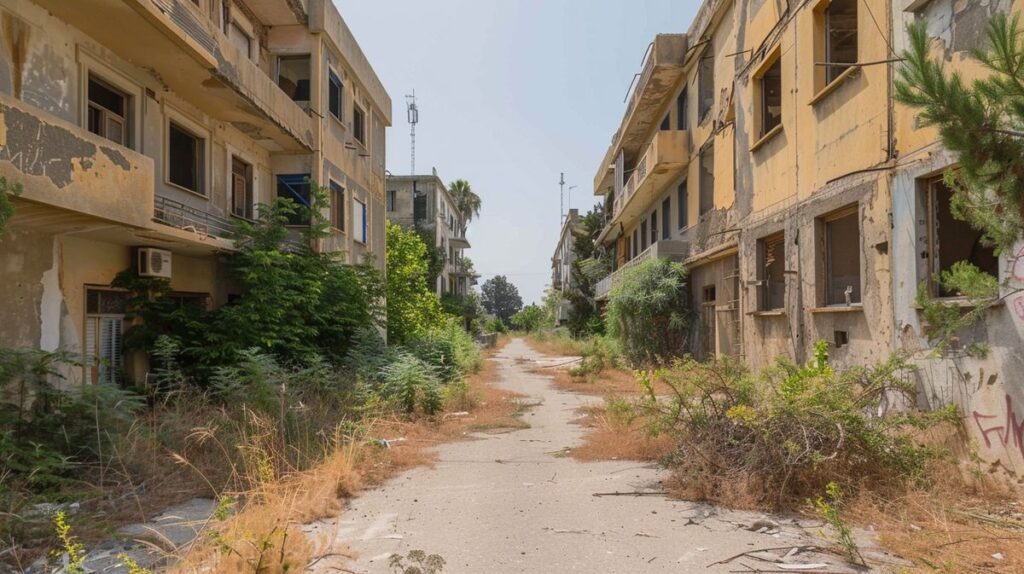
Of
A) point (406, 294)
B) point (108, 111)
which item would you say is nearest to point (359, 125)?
point (406, 294)

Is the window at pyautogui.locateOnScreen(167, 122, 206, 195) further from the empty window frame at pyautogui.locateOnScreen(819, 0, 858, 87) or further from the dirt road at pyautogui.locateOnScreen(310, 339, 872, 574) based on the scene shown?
the empty window frame at pyautogui.locateOnScreen(819, 0, 858, 87)

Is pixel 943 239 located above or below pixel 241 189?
below

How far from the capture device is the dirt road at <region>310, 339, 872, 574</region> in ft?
13.4

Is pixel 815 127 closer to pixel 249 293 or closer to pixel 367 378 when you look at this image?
pixel 367 378

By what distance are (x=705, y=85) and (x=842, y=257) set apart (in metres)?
8.14

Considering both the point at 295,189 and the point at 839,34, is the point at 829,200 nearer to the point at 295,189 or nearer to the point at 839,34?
the point at 839,34

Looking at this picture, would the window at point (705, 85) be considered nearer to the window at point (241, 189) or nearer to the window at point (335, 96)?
the window at point (335, 96)

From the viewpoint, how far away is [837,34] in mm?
8664

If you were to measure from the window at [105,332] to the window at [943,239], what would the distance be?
10.3 metres

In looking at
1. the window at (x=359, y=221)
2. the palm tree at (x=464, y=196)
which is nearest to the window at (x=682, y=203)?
the window at (x=359, y=221)

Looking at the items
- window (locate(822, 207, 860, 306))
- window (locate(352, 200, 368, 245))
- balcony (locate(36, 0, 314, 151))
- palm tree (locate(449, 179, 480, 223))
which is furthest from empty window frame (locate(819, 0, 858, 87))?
palm tree (locate(449, 179, 480, 223))

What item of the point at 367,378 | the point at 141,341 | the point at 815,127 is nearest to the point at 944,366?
the point at 815,127

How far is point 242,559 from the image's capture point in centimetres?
353

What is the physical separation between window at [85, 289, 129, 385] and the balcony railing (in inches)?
54.2
